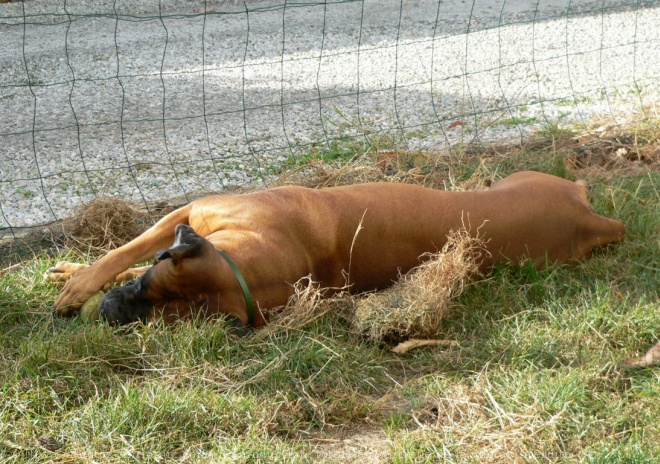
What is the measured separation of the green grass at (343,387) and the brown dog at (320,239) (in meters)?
0.16

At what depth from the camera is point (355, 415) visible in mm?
3668

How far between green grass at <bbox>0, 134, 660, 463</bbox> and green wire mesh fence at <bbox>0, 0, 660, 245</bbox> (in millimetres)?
1969

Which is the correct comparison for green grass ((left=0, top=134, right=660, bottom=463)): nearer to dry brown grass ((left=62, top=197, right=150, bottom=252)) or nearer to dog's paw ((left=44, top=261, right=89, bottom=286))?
dog's paw ((left=44, top=261, right=89, bottom=286))

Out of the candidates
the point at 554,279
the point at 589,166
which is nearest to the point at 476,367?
the point at 554,279

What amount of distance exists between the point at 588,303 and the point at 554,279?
332 mm

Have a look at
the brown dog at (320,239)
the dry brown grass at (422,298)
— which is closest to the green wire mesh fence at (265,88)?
the brown dog at (320,239)

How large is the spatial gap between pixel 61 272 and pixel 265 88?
4135 mm

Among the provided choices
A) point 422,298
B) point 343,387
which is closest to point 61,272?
point 343,387

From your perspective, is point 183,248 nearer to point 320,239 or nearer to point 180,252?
point 180,252

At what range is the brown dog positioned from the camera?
4000 millimetres

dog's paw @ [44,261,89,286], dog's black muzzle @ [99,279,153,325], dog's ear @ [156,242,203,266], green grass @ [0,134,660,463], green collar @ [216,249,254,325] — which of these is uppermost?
dog's ear @ [156,242,203,266]

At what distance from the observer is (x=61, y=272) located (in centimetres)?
469

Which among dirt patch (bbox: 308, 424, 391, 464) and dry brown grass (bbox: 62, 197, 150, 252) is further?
dry brown grass (bbox: 62, 197, 150, 252)

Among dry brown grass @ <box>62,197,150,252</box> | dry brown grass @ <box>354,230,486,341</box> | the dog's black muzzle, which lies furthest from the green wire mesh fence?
dry brown grass @ <box>354,230,486,341</box>
